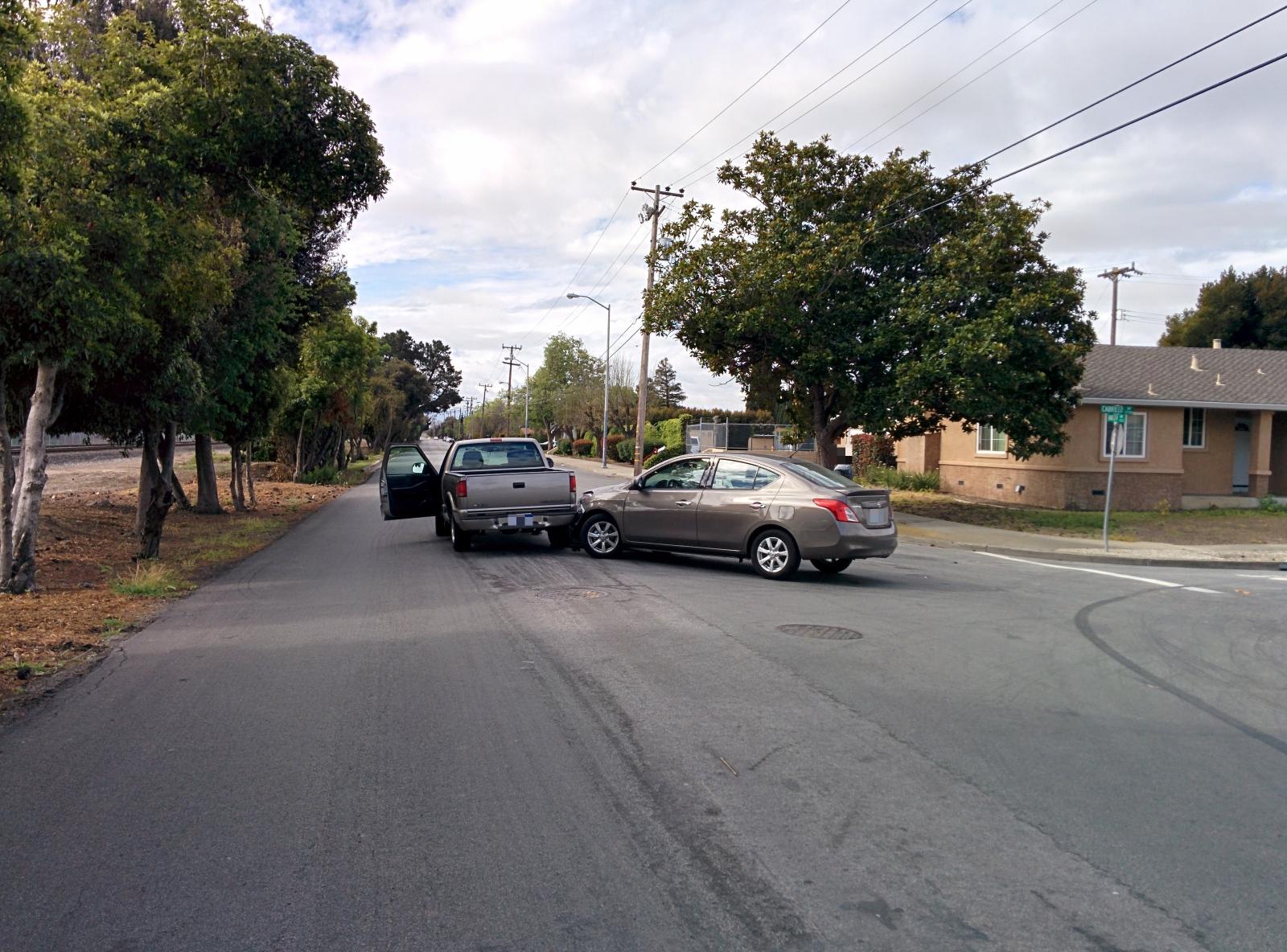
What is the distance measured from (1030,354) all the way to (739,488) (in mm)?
11406

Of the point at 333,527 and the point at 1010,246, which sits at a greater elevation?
the point at 1010,246

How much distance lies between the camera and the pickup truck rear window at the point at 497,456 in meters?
16.0

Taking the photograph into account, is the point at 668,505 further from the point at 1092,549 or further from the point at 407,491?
the point at 1092,549

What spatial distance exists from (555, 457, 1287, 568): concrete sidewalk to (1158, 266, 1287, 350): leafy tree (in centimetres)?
3652

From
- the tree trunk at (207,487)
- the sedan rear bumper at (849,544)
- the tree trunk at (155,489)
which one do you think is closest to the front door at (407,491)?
the tree trunk at (155,489)

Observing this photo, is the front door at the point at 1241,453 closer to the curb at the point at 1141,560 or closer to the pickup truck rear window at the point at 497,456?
the curb at the point at 1141,560

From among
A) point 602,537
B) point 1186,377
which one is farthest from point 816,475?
point 1186,377

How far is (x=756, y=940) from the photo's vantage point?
360cm

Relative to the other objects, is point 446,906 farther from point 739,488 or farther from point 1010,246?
point 1010,246

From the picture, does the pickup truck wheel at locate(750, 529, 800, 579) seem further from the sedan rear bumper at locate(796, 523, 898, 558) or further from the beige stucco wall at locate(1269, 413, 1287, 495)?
the beige stucco wall at locate(1269, 413, 1287, 495)

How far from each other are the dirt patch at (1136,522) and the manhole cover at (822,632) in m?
13.3

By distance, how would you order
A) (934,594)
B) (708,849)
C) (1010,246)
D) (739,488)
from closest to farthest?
1. (708,849)
2. (934,594)
3. (739,488)
4. (1010,246)

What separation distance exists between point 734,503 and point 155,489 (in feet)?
25.9

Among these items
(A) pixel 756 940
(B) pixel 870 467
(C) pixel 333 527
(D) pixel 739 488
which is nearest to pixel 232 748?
(A) pixel 756 940
